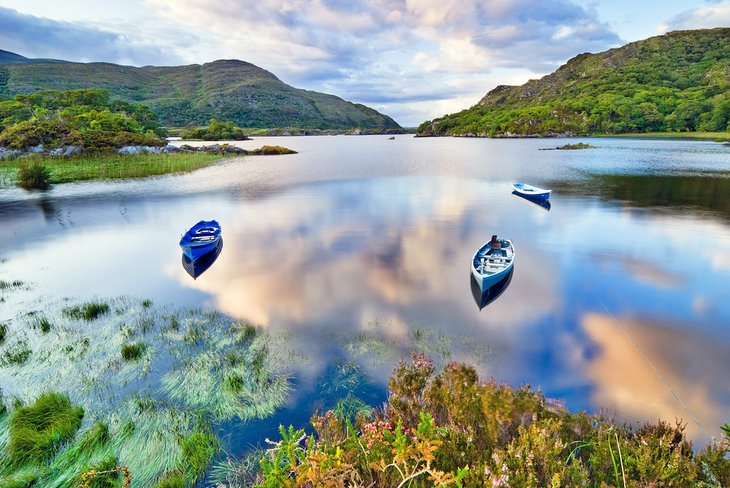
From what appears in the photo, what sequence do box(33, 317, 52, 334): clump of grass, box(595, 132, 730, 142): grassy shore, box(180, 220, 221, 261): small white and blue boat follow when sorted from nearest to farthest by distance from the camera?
box(33, 317, 52, 334): clump of grass → box(180, 220, 221, 261): small white and blue boat → box(595, 132, 730, 142): grassy shore

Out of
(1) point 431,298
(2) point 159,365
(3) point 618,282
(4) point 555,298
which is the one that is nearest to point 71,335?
(2) point 159,365

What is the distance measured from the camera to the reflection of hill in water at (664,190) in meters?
43.2

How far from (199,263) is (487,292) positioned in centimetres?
2020

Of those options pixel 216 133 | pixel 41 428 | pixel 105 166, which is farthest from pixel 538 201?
pixel 216 133

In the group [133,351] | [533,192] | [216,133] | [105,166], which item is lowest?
[133,351]

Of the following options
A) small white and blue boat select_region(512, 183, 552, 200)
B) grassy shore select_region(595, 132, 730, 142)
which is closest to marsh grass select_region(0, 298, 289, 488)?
small white and blue boat select_region(512, 183, 552, 200)

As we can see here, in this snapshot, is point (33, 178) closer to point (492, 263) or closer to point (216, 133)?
point (492, 263)

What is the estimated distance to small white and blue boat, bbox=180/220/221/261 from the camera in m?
24.8

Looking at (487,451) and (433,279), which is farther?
(433,279)

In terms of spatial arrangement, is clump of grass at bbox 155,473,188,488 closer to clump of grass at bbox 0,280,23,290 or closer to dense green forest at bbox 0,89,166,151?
clump of grass at bbox 0,280,23,290

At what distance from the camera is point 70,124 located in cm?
A: 9044

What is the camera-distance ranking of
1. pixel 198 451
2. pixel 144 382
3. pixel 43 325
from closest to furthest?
pixel 198 451 → pixel 144 382 → pixel 43 325

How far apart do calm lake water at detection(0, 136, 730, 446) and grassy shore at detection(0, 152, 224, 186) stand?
1137 cm

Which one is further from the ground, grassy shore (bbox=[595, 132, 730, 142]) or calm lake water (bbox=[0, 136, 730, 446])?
grassy shore (bbox=[595, 132, 730, 142])
